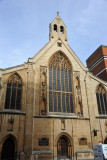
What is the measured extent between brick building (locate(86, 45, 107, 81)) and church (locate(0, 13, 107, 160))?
21.2 feet

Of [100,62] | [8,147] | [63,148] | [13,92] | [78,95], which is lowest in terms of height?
[63,148]

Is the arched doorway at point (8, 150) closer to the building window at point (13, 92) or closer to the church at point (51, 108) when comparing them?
→ the church at point (51, 108)

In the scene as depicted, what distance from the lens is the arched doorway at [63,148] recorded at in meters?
16.8

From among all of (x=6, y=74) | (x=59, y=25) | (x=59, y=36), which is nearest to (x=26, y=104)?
(x=6, y=74)

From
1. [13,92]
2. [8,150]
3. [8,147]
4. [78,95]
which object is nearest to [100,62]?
[78,95]

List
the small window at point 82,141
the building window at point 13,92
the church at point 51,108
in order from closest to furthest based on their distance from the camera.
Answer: the church at point 51,108, the building window at point 13,92, the small window at point 82,141

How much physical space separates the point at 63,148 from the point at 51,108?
4.68 meters

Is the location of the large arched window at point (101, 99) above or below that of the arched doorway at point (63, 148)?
A: above

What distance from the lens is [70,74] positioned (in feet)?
70.6

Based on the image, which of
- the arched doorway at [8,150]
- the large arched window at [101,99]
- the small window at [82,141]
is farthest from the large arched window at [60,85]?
the arched doorway at [8,150]

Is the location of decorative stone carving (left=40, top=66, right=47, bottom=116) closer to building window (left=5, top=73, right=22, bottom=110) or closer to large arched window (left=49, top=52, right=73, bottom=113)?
large arched window (left=49, top=52, right=73, bottom=113)

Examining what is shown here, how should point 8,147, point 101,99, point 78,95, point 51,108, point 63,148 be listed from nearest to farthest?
1. point 8,147
2. point 63,148
3. point 51,108
4. point 78,95
5. point 101,99

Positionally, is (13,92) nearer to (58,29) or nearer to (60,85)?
(60,85)

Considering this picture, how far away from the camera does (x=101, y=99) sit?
69.6ft
